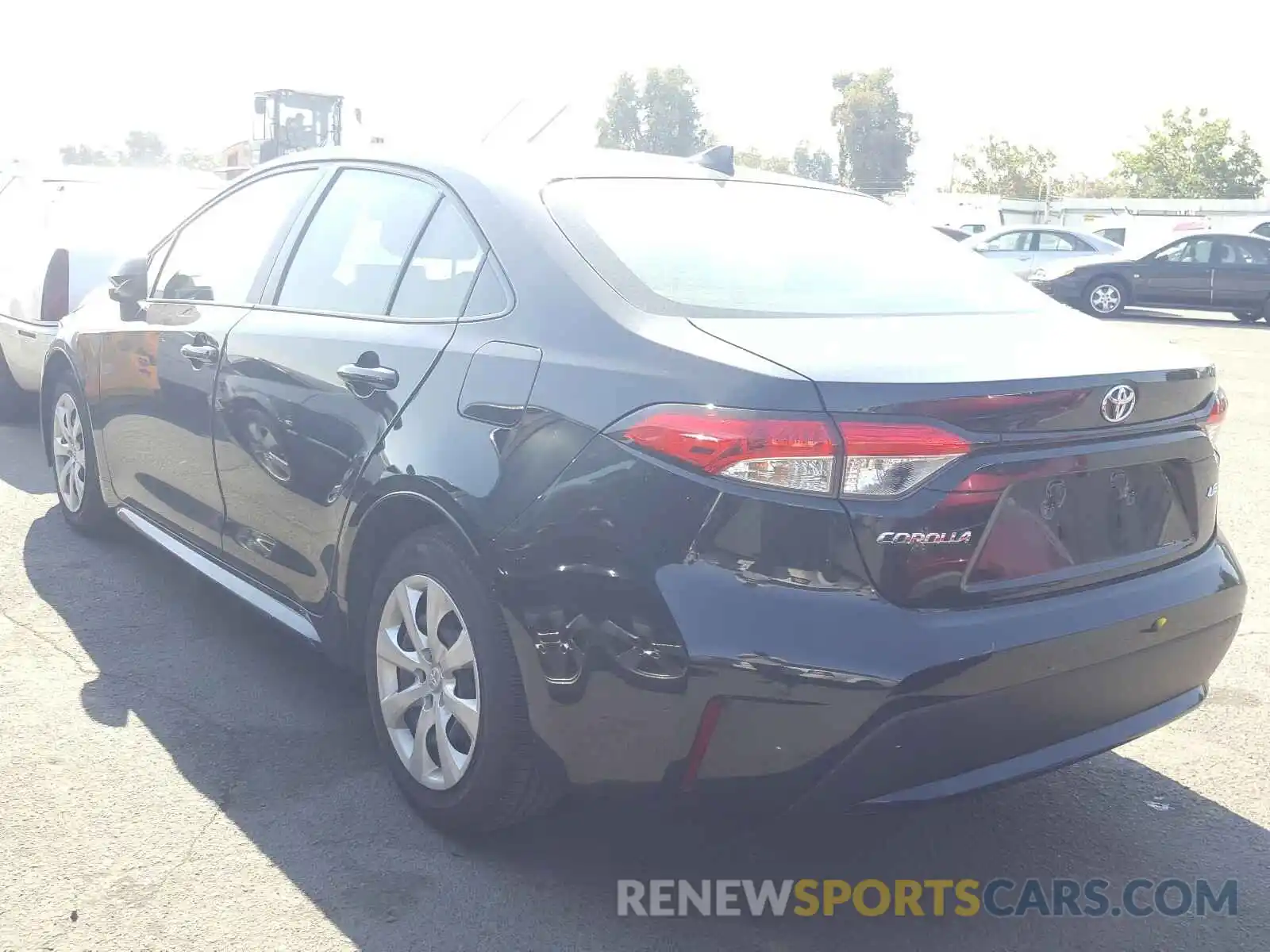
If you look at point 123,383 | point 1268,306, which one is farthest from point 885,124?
point 123,383

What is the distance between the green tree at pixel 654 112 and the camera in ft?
414

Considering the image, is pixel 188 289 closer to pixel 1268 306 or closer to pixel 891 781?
pixel 891 781

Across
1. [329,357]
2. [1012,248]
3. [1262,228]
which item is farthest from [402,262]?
[1262,228]

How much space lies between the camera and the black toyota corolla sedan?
2.39m

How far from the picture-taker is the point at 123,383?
4668mm

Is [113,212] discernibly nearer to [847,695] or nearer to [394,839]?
[394,839]

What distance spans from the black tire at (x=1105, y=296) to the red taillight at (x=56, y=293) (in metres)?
18.1

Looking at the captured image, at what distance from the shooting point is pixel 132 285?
4703 mm

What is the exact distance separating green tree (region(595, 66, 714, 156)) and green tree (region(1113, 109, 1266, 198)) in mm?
53577

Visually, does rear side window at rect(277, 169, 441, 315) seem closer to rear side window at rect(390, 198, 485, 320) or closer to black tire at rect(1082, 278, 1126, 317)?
rear side window at rect(390, 198, 485, 320)

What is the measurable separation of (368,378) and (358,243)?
0.57 meters

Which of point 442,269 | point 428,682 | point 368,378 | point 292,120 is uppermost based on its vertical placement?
point 292,120

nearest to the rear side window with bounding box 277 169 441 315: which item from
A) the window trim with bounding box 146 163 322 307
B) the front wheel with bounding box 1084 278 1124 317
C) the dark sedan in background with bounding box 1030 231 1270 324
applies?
the window trim with bounding box 146 163 322 307

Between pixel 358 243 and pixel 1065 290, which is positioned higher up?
pixel 358 243
